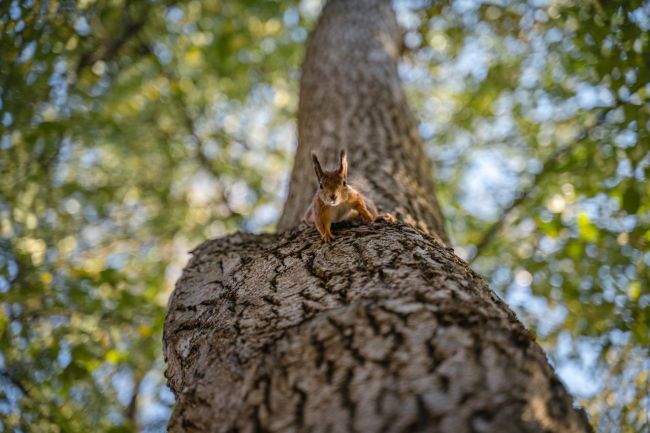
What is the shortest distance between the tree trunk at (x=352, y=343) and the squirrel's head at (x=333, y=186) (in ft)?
0.48

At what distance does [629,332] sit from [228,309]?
8.70ft

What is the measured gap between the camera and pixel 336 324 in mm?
1215

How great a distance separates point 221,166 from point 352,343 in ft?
16.7

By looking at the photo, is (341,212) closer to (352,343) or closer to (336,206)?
(336,206)

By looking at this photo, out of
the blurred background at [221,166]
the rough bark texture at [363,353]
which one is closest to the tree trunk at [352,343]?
the rough bark texture at [363,353]

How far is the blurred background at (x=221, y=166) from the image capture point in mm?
2783

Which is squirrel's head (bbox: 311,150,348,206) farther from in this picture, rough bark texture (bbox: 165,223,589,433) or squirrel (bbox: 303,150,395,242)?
rough bark texture (bbox: 165,223,589,433)

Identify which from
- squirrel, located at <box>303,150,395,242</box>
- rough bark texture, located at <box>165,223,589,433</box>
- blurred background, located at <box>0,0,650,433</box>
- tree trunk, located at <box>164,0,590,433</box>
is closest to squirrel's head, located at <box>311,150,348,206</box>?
squirrel, located at <box>303,150,395,242</box>

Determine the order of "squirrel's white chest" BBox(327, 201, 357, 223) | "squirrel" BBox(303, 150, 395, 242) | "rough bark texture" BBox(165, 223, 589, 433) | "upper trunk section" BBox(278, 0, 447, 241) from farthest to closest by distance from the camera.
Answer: "upper trunk section" BBox(278, 0, 447, 241)
"squirrel's white chest" BBox(327, 201, 357, 223)
"squirrel" BBox(303, 150, 395, 242)
"rough bark texture" BBox(165, 223, 589, 433)

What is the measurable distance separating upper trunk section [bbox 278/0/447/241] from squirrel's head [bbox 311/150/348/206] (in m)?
0.21

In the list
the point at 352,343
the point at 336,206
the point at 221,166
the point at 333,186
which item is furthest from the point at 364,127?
the point at 221,166

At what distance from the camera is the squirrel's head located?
204 centimetres

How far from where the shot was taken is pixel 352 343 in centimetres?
114

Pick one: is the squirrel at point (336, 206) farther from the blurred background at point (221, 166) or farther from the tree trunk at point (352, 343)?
the blurred background at point (221, 166)
